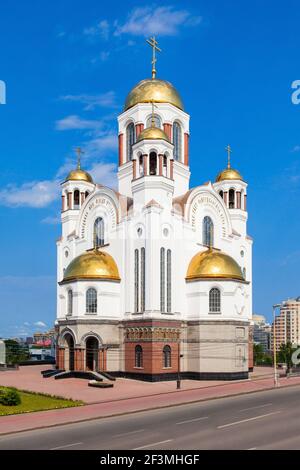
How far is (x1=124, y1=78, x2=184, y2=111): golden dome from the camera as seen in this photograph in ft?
166

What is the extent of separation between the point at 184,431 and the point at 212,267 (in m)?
23.1

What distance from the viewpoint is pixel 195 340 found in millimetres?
44094

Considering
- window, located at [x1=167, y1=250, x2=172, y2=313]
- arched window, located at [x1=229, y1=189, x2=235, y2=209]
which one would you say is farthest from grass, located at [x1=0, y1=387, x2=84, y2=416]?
arched window, located at [x1=229, y1=189, x2=235, y2=209]

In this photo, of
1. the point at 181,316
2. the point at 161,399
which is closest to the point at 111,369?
the point at 181,316

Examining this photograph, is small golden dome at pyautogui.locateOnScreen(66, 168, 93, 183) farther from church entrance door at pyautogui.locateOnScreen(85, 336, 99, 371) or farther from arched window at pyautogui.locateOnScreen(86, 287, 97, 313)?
church entrance door at pyautogui.locateOnScreen(85, 336, 99, 371)

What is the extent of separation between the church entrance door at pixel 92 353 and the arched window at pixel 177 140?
16671 millimetres

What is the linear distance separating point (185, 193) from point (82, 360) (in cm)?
1541

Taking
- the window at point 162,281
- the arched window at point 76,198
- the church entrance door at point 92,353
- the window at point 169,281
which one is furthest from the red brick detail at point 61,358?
the arched window at point 76,198

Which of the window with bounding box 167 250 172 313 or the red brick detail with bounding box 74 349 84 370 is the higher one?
the window with bounding box 167 250 172 313

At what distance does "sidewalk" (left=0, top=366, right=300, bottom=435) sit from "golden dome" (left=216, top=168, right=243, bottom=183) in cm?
1788

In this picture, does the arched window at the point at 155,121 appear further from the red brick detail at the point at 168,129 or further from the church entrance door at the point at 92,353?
the church entrance door at the point at 92,353

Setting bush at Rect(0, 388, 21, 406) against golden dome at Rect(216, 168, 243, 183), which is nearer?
bush at Rect(0, 388, 21, 406)

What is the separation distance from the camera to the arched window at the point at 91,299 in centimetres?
4428

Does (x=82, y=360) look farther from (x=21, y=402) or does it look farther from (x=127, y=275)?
(x=21, y=402)
